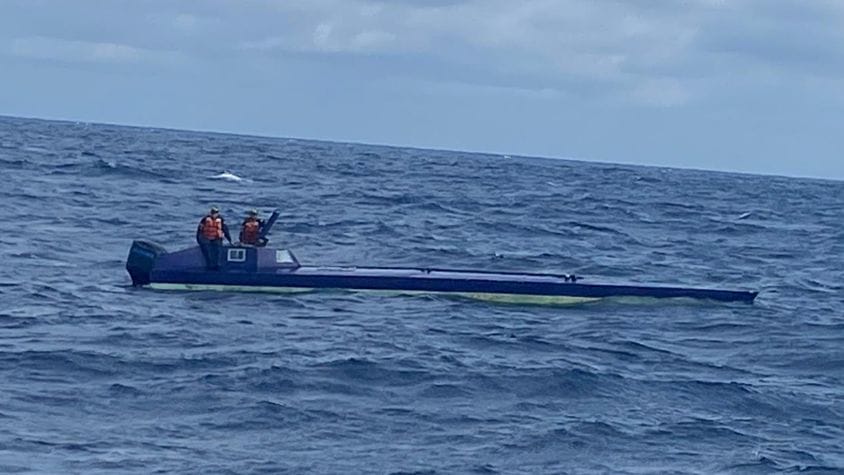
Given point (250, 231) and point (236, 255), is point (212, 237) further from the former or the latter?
point (250, 231)

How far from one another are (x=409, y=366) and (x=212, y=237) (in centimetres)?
961

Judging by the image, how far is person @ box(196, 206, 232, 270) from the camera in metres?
31.9

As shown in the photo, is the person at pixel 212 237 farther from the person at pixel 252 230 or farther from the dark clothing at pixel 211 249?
the person at pixel 252 230

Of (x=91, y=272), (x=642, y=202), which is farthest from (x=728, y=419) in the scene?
(x=642, y=202)

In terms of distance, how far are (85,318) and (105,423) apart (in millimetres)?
9084

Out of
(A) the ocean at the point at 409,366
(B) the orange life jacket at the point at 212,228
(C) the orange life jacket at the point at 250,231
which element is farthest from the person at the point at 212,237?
(A) the ocean at the point at 409,366

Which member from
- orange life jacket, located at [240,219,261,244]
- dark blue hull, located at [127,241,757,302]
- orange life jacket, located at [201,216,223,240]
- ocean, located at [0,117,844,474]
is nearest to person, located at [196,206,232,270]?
orange life jacket, located at [201,216,223,240]

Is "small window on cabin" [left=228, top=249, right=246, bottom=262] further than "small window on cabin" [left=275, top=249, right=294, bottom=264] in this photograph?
No

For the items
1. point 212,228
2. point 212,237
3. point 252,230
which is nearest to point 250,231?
point 252,230

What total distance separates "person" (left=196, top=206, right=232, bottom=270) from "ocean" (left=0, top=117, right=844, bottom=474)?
49.2 inches

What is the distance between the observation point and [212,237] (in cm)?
3231

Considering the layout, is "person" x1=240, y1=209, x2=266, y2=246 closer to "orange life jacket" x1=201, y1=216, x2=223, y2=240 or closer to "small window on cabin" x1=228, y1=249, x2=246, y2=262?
"small window on cabin" x1=228, y1=249, x2=246, y2=262

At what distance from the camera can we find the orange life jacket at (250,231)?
32531mm

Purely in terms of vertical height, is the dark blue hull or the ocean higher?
the dark blue hull
